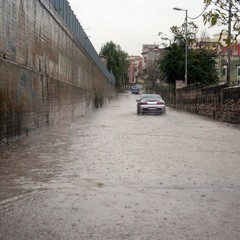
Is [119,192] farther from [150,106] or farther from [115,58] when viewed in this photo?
[115,58]

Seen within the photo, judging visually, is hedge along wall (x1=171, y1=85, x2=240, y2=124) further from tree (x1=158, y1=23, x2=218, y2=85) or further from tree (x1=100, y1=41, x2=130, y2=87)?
tree (x1=100, y1=41, x2=130, y2=87)

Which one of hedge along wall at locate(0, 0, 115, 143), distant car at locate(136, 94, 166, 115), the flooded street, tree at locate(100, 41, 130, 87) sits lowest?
the flooded street

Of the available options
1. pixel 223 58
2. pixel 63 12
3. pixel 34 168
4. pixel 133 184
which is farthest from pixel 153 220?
pixel 223 58

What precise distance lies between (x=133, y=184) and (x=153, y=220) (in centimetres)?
196

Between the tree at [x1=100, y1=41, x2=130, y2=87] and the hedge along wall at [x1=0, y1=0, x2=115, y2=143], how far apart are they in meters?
69.3

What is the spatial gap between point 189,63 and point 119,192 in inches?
1757

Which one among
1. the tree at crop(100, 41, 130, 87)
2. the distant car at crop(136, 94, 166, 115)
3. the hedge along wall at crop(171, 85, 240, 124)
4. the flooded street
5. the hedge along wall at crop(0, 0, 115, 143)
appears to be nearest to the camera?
the flooded street

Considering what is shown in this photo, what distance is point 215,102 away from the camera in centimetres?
2778

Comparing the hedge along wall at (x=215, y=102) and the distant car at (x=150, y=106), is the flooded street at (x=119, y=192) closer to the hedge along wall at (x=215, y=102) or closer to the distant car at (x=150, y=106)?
the hedge along wall at (x=215, y=102)

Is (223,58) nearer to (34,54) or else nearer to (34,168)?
(34,54)

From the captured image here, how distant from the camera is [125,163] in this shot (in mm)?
9125

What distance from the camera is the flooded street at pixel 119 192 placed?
15.7 ft

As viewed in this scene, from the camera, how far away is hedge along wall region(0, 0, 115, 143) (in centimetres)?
1148

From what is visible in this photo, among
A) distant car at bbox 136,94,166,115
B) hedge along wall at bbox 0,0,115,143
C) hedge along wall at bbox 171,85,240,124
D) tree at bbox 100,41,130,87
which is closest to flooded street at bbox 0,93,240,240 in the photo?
hedge along wall at bbox 0,0,115,143
